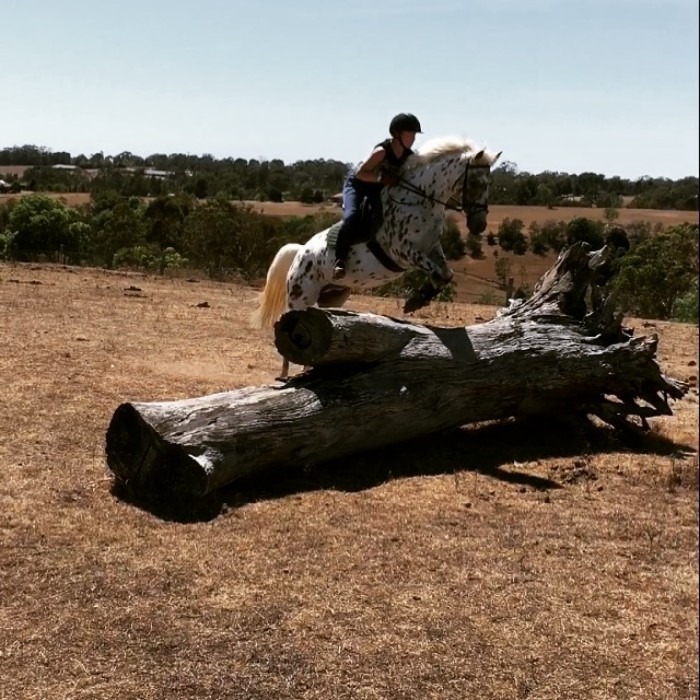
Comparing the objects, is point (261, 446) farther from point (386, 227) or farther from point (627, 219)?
point (627, 219)

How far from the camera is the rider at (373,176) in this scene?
6.40 m

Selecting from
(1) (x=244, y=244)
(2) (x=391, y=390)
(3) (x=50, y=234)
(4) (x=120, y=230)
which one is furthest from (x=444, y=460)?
(1) (x=244, y=244)

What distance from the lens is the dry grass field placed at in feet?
10.6

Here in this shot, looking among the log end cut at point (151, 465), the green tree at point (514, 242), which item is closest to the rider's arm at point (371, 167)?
the log end cut at point (151, 465)

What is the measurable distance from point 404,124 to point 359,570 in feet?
11.6

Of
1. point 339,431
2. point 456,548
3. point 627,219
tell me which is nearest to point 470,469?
point 339,431

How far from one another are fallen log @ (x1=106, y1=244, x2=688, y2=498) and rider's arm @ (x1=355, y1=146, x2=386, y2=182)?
3.83 feet

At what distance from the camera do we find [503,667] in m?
3.35

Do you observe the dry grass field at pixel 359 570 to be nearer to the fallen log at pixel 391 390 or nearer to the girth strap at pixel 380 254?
the fallen log at pixel 391 390

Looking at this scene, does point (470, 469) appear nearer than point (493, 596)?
No

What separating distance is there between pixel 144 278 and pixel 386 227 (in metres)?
9.23

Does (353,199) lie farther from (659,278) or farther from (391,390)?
(659,278)

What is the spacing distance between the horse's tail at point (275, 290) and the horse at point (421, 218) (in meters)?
0.36

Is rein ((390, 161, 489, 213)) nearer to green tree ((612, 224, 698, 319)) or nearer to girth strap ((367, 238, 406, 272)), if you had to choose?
girth strap ((367, 238, 406, 272))
